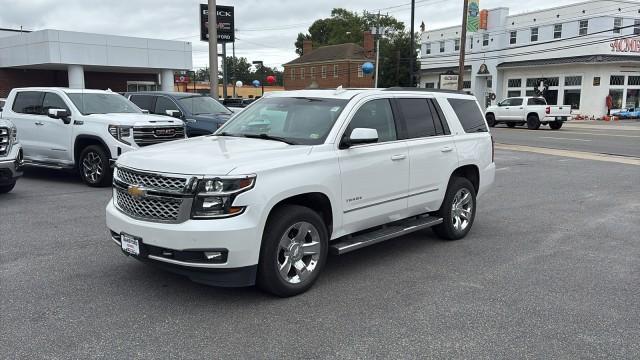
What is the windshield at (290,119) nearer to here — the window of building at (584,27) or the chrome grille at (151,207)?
the chrome grille at (151,207)

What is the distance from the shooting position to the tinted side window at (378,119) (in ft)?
17.8

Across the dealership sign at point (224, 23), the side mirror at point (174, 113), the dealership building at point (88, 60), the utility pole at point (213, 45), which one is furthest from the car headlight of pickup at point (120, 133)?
the dealership building at point (88, 60)

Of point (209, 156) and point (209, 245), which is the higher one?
point (209, 156)

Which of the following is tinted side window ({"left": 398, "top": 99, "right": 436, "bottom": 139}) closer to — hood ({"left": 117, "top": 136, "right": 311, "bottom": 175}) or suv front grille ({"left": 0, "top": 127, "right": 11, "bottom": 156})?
hood ({"left": 117, "top": 136, "right": 311, "bottom": 175})

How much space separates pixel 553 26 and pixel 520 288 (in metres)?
49.8

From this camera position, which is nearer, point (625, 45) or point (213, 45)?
point (213, 45)

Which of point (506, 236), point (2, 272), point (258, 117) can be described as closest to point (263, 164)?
point (258, 117)

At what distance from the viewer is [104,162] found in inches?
396

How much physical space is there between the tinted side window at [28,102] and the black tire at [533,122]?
25.7 metres

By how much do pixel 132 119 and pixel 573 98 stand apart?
4650cm

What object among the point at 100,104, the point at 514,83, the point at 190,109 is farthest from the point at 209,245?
the point at 514,83

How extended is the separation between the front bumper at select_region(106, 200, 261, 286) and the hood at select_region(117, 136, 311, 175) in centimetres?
41

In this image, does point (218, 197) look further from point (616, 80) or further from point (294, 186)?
point (616, 80)

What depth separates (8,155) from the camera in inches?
343
